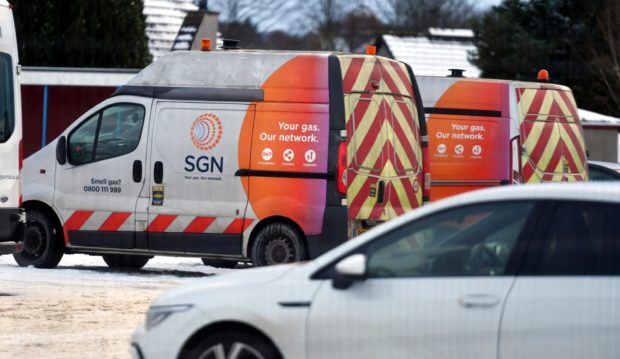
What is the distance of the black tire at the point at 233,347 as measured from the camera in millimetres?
6465

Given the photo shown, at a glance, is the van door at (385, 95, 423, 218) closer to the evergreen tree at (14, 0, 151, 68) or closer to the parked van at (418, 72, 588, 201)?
the parked van at (418, 72, 588, 201)

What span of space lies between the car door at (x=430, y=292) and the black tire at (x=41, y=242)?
315 inches

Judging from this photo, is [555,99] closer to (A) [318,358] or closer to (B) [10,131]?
(B) [10,131]

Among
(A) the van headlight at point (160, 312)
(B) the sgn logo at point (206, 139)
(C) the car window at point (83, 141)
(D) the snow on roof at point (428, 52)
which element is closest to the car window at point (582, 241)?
(A) the van headlight at point (160, 312)

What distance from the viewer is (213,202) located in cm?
1319

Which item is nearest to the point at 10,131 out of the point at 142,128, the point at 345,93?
the point at 142,128

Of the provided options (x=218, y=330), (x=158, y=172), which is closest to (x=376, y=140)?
(x=158, y=172)

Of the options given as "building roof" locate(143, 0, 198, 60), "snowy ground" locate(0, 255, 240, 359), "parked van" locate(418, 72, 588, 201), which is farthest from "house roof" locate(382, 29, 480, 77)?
"snowy ground" locate(0, 255, 240, 359)

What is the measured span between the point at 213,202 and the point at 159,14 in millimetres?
25950

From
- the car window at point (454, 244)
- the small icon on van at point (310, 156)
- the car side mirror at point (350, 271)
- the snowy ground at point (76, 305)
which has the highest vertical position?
the small icon on van at point (310, 156)

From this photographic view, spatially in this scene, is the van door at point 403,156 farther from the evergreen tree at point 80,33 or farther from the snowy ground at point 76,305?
the evergreen tree at point 80,33

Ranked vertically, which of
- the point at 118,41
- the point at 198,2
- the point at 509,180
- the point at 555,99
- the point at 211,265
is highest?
the point at 198,2

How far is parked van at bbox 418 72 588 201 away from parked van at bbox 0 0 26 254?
17.8 ft

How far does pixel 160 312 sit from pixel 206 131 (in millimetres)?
6544
